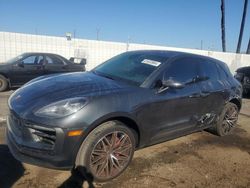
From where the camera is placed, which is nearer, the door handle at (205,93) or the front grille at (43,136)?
the front grille at (43,136)

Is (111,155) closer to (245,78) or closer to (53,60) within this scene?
(53,60)

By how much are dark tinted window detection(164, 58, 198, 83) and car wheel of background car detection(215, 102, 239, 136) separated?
128 cm

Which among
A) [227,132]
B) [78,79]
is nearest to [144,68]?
[78,79]

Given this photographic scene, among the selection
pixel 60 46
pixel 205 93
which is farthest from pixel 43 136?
pixel 60 46

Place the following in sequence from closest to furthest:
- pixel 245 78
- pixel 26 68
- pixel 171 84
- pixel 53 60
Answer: pixel 171 84
pixel 26 68
pixel 53 60
pixel 245 78

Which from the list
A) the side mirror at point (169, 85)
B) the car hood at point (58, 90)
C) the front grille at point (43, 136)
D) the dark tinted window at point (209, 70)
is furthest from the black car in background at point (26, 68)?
the front grille at point (43, 136)

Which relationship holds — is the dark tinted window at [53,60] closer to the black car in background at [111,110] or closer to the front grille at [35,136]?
the black car in background at [111,110]

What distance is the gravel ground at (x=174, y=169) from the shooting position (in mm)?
3521

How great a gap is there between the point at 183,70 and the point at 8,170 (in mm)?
3017

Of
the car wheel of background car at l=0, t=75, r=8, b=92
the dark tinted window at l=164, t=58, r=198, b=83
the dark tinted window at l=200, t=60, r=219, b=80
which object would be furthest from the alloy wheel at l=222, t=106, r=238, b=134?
the car wheel of background car at l=0, t=75, r=8, b=92

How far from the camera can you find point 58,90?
3543mm

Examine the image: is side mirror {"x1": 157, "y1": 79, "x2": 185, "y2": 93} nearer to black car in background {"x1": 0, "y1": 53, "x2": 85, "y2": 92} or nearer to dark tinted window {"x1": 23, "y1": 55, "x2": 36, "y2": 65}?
black car in background {"x1": 0, "y1": 53, "x2": 85, "y2": 92}

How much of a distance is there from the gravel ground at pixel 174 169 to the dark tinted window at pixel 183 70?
1268 millimetres

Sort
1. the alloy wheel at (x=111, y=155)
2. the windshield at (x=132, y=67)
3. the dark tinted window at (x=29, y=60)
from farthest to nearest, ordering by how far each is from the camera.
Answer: the dark tinted window at (x=29, y=60), the windshield at (x=132, y=67), the alloy wheel at (x=111, y=155)
